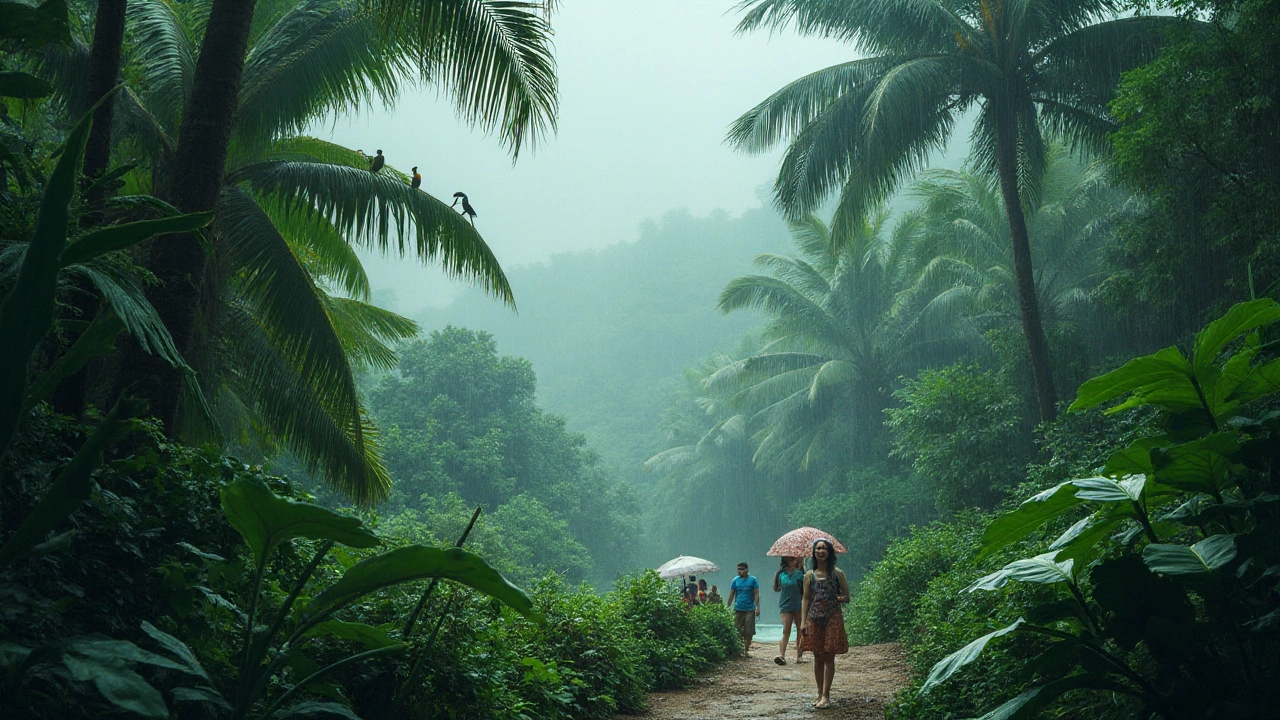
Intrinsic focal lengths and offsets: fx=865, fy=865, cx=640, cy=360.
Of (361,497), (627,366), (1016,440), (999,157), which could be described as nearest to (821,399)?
(1016,440)

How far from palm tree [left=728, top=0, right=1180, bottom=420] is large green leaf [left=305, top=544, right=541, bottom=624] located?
11.0 m

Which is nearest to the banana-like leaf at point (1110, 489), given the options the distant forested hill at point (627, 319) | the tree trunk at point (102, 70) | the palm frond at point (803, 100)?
the tree trunk at point (102, 70)

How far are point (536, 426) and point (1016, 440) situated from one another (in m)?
23.3

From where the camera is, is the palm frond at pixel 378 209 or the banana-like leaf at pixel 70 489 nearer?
the banana-like leaf at pixel 70 489

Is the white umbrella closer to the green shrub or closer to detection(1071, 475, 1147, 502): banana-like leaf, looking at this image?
the green shrub

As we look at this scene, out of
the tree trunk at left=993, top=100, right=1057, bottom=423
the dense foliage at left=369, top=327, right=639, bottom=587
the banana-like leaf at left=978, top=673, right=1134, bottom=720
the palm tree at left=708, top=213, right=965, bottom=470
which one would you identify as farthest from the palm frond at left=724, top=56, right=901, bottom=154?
the dense foliage at left=369, top=327, right=639, bottom=587

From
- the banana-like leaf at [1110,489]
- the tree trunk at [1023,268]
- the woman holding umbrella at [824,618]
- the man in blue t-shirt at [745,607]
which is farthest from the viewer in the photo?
the tree trunk at [1023,268]

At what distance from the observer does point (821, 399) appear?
92.0 feet

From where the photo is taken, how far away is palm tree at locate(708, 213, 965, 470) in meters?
25.9

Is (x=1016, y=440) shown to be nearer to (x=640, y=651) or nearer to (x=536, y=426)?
(x=640, y=651)

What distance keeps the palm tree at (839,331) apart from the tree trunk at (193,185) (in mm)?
20171

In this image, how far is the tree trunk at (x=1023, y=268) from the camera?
39.1 feet

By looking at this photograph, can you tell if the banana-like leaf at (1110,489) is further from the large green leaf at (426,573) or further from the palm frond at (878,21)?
the palm frond at (878,21)

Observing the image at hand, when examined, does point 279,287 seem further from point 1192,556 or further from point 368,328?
point 1192,556
